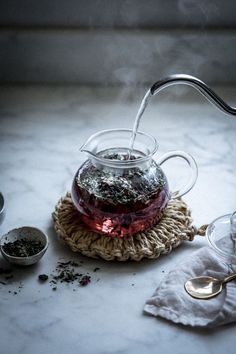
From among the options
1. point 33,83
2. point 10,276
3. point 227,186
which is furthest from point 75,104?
point 10,276

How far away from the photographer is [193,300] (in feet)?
2.78

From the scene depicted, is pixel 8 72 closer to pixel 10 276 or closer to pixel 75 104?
pixel 75 104

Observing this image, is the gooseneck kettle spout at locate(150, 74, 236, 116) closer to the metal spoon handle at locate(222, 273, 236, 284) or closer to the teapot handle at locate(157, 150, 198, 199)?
the teapot handle at locate(157, 150, 198, 199)

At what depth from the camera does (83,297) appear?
0.87m

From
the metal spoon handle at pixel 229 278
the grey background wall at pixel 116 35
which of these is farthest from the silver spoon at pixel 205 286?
the grey background wall at pixel 116 35

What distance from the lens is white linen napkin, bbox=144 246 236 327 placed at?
2.69ft

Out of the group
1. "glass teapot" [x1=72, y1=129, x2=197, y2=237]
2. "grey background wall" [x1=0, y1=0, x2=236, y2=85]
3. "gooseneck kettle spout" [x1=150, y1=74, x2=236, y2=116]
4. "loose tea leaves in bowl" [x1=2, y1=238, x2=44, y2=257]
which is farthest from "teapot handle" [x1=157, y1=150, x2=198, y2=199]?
"grey background wall" [x1=0, y1=0, x2=236, y2=85]

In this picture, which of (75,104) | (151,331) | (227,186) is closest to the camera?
(151,331)

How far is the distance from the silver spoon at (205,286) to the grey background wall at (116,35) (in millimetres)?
737

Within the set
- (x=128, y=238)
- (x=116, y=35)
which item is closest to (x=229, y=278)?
(x=128, y=238)

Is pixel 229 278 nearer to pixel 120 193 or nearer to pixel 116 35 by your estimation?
pixel 120 193

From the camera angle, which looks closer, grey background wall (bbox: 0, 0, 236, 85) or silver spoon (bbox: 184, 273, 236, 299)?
silver spoon (bbox: 184, 273, 236, 299)

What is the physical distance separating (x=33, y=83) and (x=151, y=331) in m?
0.87

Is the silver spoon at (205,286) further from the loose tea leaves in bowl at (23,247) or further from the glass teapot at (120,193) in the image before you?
the loose tea leaves in bowl at (23,247)
